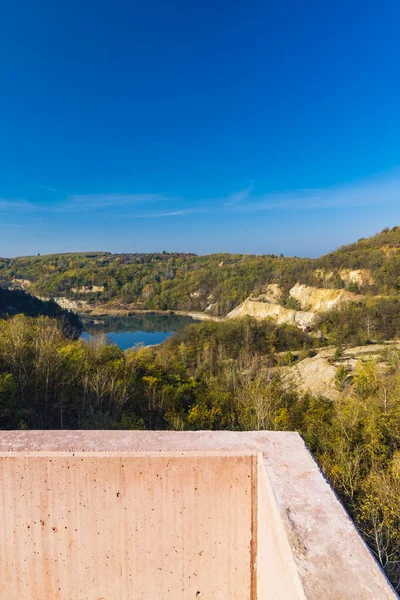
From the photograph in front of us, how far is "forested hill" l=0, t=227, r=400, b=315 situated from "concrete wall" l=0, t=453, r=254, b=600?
39.6m

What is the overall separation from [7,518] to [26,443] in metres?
0.59

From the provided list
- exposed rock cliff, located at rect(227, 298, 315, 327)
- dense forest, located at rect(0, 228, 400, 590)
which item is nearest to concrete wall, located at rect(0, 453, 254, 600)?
dense forest, located at rect(0, 228, 400, 590)

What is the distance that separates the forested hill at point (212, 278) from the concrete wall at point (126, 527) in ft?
130

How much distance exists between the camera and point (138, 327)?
54.5m

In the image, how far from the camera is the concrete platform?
2.58 metres

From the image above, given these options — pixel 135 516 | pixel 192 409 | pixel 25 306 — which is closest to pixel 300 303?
pixel 25 306

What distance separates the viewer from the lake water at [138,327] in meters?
44.9

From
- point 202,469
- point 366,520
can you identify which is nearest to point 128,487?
point 202,469

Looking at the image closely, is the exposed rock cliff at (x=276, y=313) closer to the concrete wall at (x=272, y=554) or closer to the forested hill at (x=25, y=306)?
the forested hill at (x=25, y=306)

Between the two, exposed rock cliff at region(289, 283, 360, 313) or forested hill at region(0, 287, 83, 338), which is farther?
exposed rock cliff at region(289, 283, 360, 313)

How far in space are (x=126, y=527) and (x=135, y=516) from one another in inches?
4.5

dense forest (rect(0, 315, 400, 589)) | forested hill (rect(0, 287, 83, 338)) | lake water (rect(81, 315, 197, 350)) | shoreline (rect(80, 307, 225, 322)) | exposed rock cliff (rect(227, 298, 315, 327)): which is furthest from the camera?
shoreline (rect(80, 307, 225, 322))

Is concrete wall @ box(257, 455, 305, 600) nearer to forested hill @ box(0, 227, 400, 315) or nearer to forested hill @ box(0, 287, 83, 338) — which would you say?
forested hill @ box(0, 287, 83, 338)

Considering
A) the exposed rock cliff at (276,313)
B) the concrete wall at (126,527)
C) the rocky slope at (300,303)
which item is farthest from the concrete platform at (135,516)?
the exposed rock cliff at (276,313)
